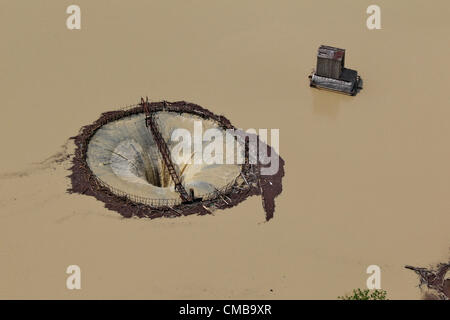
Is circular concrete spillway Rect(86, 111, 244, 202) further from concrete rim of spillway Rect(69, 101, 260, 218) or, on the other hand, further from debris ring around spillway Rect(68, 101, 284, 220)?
debris ring around spillway Rect(68, 101, 284, 220)

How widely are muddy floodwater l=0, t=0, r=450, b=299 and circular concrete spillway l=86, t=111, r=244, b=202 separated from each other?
2.45m

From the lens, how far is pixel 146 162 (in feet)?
161

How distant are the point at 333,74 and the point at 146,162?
20348 millimetres

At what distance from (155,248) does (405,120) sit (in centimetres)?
2656

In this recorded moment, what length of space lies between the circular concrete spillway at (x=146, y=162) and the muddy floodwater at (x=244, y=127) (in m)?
2.45

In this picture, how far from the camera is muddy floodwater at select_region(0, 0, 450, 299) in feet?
130

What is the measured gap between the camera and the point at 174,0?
2623 inches

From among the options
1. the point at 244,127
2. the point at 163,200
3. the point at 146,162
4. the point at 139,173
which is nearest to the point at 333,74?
the point at 244,127

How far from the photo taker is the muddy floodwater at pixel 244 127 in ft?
130

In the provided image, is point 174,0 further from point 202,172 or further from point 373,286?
point 373,286

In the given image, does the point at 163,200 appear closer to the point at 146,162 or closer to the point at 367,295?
the point at 146,162

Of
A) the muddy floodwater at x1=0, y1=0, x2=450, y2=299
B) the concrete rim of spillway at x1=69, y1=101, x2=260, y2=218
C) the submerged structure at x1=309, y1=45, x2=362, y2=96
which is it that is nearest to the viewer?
the muddy floodwater at x1=0, y1=0, x2=450, y2=299

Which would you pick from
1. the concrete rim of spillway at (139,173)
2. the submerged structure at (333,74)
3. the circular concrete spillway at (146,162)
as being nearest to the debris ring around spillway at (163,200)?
the concrete rim of spillway at (139,173)


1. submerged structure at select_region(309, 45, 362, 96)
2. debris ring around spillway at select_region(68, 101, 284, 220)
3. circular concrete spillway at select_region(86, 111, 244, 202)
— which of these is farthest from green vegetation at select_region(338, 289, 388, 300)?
submerged structure at select_region(309, 45, 362, 96)
